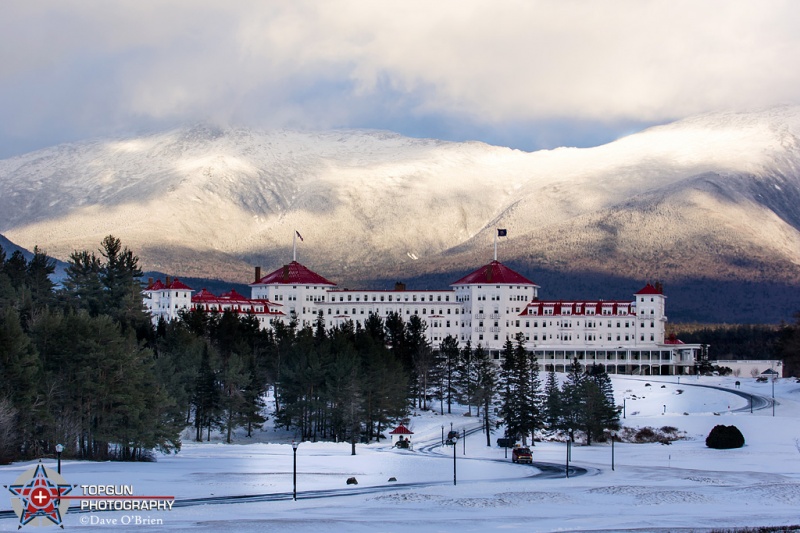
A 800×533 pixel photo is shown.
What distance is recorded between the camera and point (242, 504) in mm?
64750

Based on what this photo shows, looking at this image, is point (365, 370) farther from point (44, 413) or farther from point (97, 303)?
point (44, 413)

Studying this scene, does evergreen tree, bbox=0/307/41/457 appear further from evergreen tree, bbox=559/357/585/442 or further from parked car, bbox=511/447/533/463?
evergreen tree, bbox=559/357/585/442

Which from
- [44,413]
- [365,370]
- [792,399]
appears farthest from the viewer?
[792,399]

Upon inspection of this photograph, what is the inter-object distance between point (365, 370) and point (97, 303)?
3403 cm

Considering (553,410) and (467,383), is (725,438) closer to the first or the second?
(553,410)

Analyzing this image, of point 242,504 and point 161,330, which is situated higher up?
point 161,330

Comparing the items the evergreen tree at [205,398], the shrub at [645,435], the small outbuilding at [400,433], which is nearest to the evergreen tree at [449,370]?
the small outbuilding at [400,433]

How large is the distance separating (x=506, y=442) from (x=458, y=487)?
3911 centimetres

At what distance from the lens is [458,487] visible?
254ft

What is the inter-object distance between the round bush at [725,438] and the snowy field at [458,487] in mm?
1705

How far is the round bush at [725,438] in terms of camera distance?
11429 centimetres

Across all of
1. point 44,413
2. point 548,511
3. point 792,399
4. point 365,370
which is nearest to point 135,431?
point 44,413

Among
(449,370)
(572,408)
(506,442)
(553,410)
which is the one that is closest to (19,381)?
(506,442)

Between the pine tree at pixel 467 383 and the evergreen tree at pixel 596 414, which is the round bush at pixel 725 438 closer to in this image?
the evergreen tree at pixel 596 414
